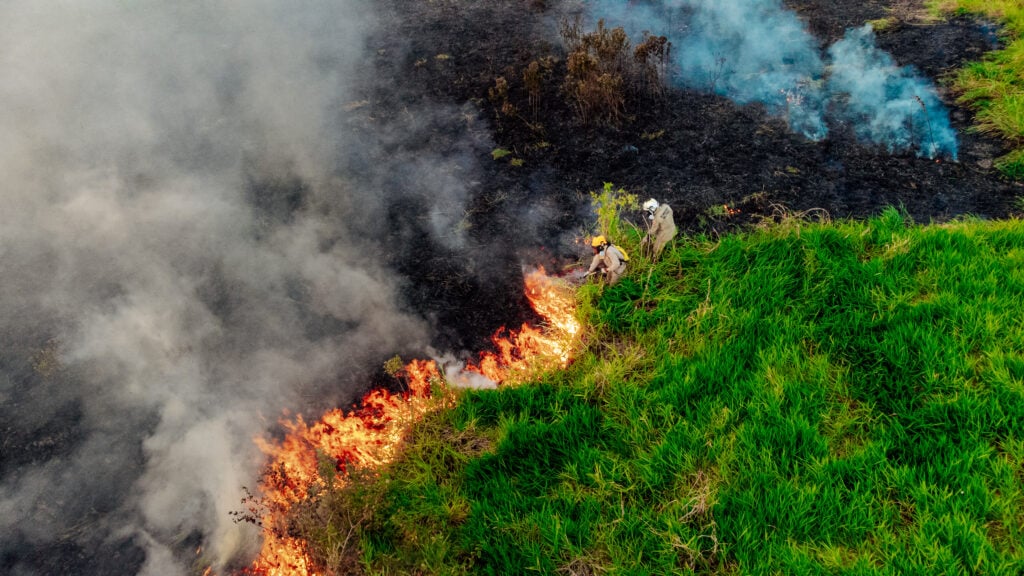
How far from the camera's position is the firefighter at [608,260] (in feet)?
17.7

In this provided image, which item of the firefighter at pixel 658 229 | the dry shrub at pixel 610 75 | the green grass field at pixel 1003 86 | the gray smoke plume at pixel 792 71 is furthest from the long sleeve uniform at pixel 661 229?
the green grass field at pixel 1003 86

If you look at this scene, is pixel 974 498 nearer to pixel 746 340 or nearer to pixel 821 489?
pixel 821 489

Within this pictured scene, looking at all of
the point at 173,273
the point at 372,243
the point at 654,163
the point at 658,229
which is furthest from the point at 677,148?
the point at 173,273

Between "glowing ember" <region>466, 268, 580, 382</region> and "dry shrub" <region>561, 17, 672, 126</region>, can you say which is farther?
"dry shrub" <region>561, 17, 672, 126</region>

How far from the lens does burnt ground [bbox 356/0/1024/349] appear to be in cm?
609

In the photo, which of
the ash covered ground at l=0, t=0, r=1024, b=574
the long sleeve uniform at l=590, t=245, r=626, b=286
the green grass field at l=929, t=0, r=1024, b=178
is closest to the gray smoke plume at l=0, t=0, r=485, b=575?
the ash covered ground at l=0, t=0, r=1024, b=574

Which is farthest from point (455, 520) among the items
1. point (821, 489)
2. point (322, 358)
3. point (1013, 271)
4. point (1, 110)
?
point (1, 110)

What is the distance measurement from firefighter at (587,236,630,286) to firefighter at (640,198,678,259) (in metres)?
0.35

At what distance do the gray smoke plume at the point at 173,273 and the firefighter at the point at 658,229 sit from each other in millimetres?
2289

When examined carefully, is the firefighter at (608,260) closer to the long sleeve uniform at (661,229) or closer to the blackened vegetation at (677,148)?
the long sleeve uniform at (661,229)

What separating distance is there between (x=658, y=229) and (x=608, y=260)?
65cm

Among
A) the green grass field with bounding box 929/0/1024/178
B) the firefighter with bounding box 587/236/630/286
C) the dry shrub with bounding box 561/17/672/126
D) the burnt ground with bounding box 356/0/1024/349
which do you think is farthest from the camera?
the dry shrub with bounding box 561/17/672/126

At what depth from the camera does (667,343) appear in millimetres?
5012

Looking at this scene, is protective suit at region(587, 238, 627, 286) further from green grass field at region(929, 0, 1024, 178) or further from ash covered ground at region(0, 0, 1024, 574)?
green grass field at region(929, 0, 1024, 178)
